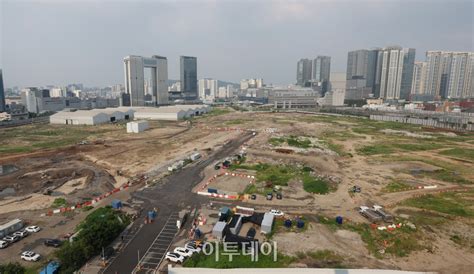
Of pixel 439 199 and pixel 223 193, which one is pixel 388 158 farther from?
pixel 223 193

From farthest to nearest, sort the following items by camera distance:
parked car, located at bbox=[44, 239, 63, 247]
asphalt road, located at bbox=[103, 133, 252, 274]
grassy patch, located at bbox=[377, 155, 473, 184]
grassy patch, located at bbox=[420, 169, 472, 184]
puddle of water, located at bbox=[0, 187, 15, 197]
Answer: grassy patch, located at bbox=[377, 155, 473, 184]
grassy patch, located at bbox=[420, 169, 472, 184]
puddle of water, located at bbox=[0, 187, 15, 197]
parked car, located at bbox=[44, 239, 63, 247]
asphalt road, located at bbox=[103, 133, 252, 274]

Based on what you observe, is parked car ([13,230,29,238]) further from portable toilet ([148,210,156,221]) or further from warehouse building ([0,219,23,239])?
portable toilet ([148,210,156,221])

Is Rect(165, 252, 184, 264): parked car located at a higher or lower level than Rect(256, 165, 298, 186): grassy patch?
lower

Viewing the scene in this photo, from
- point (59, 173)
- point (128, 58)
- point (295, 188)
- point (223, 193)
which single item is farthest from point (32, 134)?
point (128, 58)

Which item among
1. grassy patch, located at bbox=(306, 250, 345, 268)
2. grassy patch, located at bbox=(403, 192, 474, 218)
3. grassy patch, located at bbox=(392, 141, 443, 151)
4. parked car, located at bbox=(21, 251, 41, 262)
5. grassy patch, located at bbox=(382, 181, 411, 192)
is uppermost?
grassy patch, located at bbox=(392, 141, 443, 151)

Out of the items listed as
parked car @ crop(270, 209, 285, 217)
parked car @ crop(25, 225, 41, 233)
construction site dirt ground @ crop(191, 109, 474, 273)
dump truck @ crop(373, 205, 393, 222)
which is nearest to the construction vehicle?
construction site dirt ground @ crop(191, 109, 474, 273)

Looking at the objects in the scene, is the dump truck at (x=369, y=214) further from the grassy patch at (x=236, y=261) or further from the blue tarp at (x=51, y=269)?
the blue tarp at (x=51, y=269)

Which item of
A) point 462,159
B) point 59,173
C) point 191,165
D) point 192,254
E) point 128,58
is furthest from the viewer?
point 128,58
